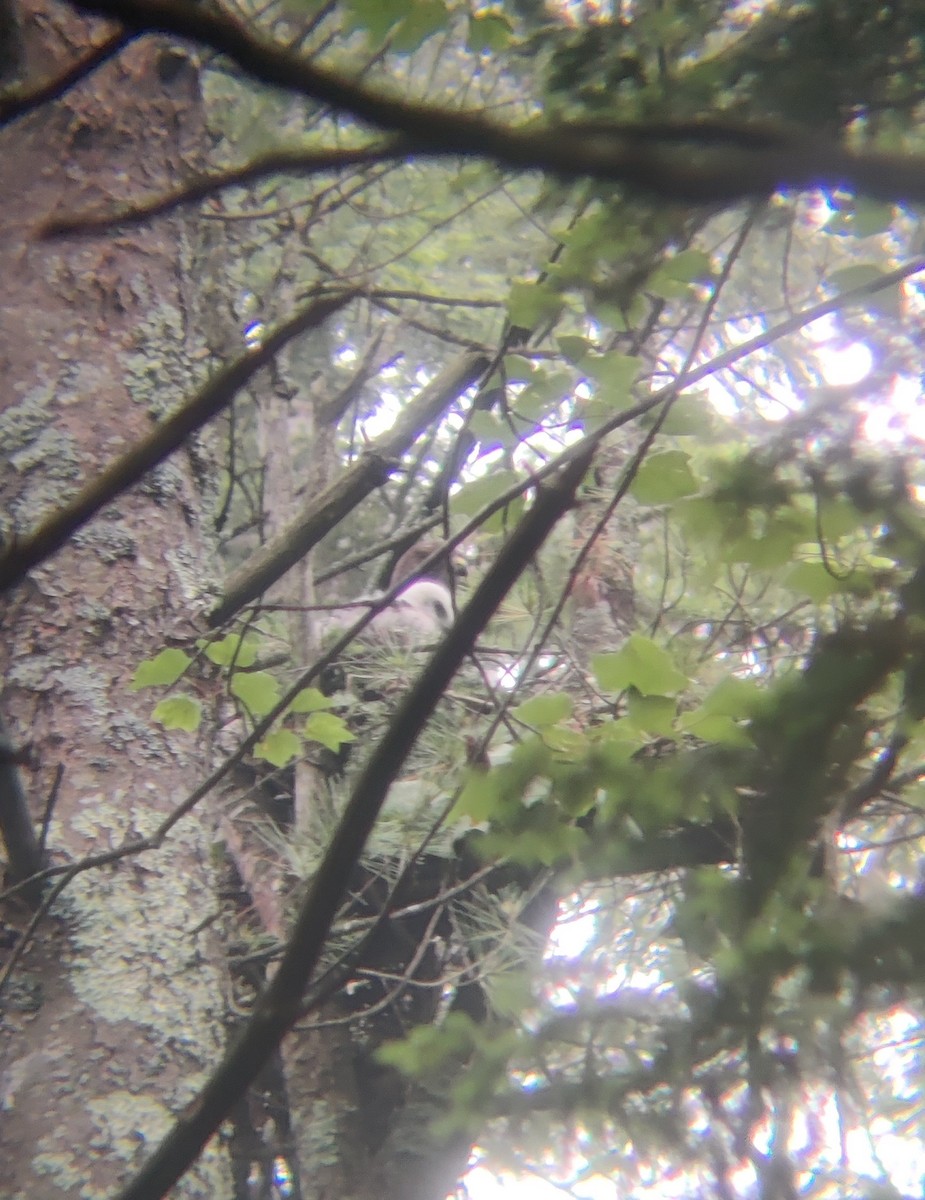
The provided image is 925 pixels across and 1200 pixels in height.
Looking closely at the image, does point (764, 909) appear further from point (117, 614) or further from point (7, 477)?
point (7, 477)

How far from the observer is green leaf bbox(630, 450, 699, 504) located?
1.14 metres

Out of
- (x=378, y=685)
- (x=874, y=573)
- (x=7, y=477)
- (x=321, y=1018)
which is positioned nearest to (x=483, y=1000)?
(x=321, y=1018)

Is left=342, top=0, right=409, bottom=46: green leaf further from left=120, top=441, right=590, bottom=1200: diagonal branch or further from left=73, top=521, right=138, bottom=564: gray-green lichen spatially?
left=73, top=521, right=138, bottom=564: gray-green lichen

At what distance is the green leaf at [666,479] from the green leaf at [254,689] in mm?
651

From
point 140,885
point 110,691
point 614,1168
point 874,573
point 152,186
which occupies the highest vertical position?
point 152,186

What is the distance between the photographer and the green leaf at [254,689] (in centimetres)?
151

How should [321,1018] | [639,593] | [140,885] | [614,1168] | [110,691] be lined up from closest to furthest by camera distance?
[614,1168], [140,885], [110,691], [321,1018], [639,593]

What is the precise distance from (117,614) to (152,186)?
87cm

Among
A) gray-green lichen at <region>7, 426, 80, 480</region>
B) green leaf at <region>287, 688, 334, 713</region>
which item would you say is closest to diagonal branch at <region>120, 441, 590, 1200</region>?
green leaf at <region>287, 688, 334, 713</region>

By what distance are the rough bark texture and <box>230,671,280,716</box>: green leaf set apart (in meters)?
0.17

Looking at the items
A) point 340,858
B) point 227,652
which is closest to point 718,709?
point 340,858

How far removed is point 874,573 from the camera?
0.94 m

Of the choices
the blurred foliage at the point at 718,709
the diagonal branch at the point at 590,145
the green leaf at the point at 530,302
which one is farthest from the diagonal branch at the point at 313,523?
the diagonal branch at the point at 590,145

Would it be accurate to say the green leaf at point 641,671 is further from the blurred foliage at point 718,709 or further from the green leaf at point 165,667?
the green leaf at point 165,667
